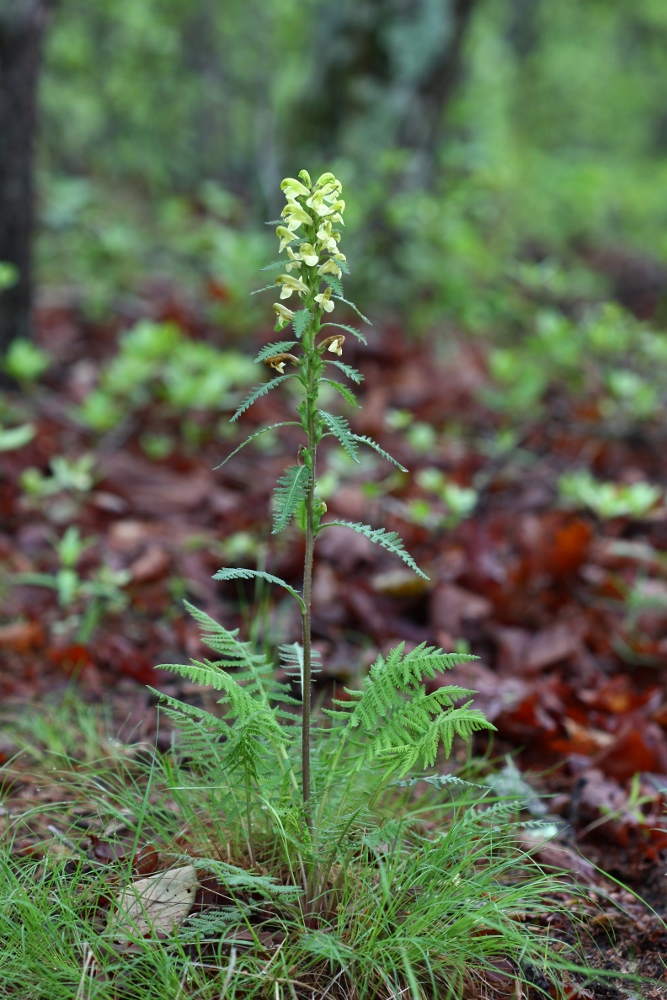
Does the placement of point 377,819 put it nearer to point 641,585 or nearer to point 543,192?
point 641,585

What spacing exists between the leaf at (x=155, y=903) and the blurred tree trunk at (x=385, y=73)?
4820 millimetres

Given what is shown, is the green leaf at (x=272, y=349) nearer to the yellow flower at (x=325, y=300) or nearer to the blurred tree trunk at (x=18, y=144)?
the yellow flower at (x=325, y=300)

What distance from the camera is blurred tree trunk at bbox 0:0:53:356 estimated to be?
11.4ft

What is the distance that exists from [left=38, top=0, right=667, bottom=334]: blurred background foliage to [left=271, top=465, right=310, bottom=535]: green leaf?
307 cm

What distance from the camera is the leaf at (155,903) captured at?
4.57 feet

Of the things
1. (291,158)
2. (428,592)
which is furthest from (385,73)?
(428,592)

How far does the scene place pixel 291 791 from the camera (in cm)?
159

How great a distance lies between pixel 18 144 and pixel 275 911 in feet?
11.2

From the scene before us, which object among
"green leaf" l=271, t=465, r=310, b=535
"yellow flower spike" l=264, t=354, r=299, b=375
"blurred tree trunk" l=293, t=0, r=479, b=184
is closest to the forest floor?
"green leaf" l=271, t=465, r=310, b=535

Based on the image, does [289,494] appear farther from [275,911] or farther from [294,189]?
[275,911]

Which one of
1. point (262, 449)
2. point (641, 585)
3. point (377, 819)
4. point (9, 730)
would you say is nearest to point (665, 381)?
point (641, 585)

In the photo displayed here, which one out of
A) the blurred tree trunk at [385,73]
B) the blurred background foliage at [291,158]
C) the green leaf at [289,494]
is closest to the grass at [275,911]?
the green leaf at [289,494]

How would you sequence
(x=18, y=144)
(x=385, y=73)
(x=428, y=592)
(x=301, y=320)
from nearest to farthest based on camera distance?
(x=301, y=320) → (x=428, y=592) → (x=18, y=144) → (x=385, y=73)

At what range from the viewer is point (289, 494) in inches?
53.1
